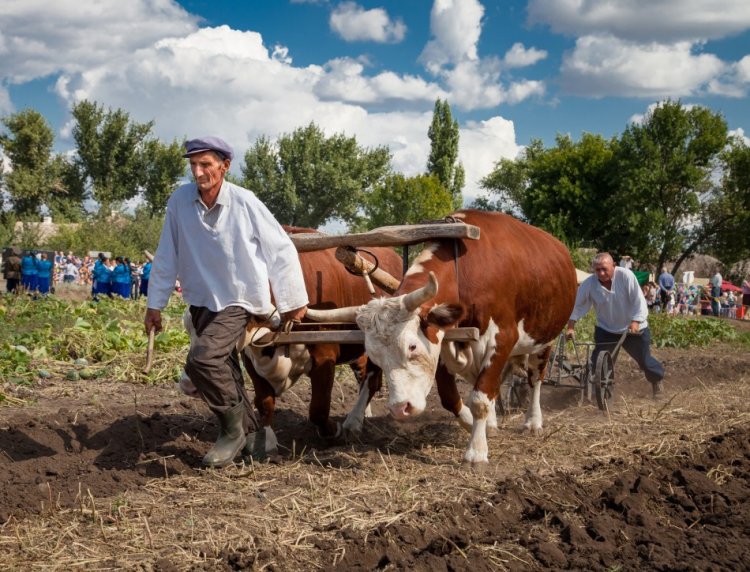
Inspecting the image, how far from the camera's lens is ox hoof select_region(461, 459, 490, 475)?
6180 millimetres

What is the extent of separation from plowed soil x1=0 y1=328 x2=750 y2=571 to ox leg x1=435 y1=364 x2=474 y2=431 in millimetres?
261

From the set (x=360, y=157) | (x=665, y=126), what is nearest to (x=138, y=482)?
(x=665, y=126)

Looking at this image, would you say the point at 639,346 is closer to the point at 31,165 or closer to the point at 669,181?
the point at 669,181

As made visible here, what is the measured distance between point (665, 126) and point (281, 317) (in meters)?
39.9

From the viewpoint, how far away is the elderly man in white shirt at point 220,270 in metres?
5.59

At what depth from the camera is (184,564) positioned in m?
4.15

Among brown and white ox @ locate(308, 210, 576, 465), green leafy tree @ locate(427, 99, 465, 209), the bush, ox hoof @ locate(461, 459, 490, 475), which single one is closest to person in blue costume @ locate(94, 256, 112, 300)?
the bush

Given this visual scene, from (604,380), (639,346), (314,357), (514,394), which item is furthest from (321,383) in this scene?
(639,346)

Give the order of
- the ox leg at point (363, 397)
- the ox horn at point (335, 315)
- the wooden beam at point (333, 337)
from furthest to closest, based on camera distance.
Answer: the ox leg at point (363, 397)
the ox horn at point (335, 315)
the wooden beam at point (333, 337)

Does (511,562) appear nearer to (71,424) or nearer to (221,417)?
(221,417)

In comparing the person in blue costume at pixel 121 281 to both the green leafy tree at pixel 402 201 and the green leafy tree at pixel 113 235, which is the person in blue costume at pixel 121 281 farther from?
the green leafy tree at pixel 402 201

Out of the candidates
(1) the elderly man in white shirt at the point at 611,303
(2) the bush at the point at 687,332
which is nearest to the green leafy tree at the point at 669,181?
(2) the bush at the point at 687,332

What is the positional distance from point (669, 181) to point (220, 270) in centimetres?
3897

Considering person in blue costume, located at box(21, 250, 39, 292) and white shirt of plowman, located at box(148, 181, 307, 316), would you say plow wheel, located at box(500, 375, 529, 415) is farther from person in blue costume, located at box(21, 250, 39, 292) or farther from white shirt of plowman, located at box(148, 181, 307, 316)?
person in blue costume, located at box(21, 250, 39, 292)
